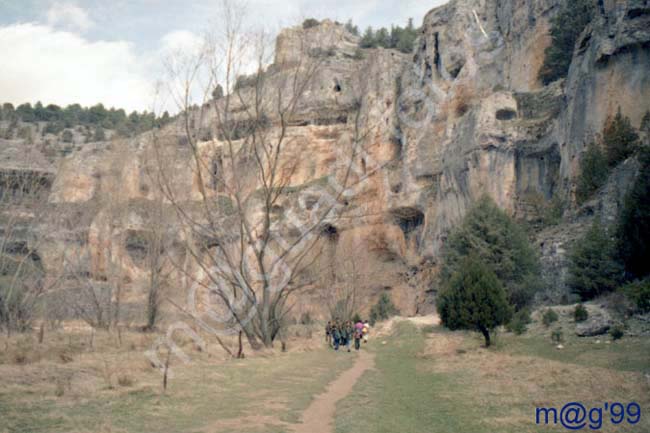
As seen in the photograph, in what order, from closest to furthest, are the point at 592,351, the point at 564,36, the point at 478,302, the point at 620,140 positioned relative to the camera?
the point at 592,351 → the point at 478,302 → the point at 620,140 → the point at 564,36

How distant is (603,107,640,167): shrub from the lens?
91.6 ft

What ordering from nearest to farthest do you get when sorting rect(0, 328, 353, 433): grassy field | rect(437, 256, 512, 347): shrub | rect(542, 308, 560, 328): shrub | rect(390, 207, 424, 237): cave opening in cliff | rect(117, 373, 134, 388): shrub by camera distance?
rect(0, 328, 353, 433): grassy field, rect(117, 373, 134, 388): shrub, rect(437, 256, 512, 347): shrub, rect(542, 308, 560, 328): shrub, rect(390, 207, 424, 237): cave opening in cliff

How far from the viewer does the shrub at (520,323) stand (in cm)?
2002

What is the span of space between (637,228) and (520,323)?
558 cm

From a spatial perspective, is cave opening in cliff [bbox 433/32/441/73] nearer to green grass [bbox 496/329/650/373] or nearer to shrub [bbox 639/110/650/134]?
shrub [bbox 639/110/650/134]

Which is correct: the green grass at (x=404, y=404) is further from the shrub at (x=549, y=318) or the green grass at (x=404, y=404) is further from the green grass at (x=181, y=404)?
the shrub at (x=549, y=318)

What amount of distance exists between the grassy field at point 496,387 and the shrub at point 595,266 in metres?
5.41

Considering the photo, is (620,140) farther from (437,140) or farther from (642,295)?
(437,140)

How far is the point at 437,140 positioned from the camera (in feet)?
159

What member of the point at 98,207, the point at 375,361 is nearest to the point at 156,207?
the point at 98,207

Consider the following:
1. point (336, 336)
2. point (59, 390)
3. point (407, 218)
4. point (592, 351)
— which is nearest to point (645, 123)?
point (592, 351)

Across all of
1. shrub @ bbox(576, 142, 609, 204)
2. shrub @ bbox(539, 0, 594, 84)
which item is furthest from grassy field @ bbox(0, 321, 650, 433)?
shrub @ bbox(539, 0, 594, 84)

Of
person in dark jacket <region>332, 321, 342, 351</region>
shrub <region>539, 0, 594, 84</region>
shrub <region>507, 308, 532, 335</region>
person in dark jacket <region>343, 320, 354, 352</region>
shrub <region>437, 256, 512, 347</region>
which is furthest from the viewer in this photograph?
shrub <region>539, 0, 594, 84</region>

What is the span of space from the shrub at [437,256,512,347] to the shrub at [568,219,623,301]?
18.4 feet
